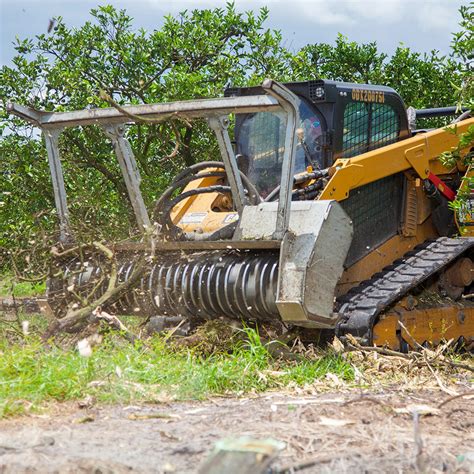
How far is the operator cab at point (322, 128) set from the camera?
26.3 feet

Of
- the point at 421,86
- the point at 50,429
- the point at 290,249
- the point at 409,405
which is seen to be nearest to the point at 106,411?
the point at 50,429

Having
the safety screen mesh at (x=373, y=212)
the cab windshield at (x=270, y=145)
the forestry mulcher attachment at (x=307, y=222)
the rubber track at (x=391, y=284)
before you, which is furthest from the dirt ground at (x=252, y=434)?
the cab windshield at (x=270, y=145)

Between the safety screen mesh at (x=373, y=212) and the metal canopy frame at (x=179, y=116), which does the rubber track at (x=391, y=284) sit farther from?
the metal canopy frame at (x=179, y=116)

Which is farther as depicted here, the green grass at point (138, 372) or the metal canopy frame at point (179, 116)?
the metal canopy frame at point (179, 116)

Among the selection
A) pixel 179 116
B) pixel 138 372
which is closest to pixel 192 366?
pixel 138 372

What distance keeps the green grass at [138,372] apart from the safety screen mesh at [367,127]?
2145 mm

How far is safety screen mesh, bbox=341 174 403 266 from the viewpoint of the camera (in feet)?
25.8

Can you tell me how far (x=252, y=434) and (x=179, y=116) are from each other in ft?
10.7

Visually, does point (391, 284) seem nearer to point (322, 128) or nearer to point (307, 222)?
point (307, 222)

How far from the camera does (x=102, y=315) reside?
6.87 m

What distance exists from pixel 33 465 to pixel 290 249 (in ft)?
10.6

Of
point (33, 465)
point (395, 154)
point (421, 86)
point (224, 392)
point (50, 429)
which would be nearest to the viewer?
point (33, 465)

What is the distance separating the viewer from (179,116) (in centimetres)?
714

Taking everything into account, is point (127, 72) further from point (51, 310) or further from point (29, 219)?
point (51, 310)
